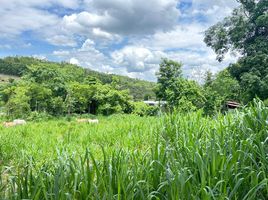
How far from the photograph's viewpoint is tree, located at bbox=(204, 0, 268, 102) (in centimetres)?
1411

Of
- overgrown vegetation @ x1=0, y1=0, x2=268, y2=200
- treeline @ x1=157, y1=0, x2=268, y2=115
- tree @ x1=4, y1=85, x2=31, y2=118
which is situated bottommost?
overgrown vegetation @ x1=0, y1=0, x2=268, y2=200

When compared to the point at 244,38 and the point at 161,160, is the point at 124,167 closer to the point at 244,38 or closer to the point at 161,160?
the point at 161,160

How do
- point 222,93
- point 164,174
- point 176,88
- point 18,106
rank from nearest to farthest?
point 164,174 → point 18,106 → point 222,93 → point 176,88

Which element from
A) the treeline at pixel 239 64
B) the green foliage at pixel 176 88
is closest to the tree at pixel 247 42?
the treeline at pixel 239 64

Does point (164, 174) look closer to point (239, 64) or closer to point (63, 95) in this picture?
point (239, 64)

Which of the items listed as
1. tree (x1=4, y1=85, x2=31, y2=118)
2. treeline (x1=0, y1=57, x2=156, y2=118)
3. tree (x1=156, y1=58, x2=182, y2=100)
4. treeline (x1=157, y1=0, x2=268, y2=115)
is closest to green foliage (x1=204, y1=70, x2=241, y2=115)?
treeline (x1=157, y1=0, x2=268, y2=115)

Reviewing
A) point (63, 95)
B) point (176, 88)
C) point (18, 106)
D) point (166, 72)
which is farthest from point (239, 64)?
point (18, 106)

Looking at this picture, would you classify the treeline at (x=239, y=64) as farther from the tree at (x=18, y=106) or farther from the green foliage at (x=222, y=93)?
the tree at (x=18, y=106)

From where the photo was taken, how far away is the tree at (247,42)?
46.3 feet

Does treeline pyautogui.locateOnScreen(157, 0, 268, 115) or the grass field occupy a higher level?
treeline pyautogui.locateOnScreen(157, 0, 268, 115)

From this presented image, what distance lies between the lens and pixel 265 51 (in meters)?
14.5

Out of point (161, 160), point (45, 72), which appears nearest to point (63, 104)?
point (45, 72)

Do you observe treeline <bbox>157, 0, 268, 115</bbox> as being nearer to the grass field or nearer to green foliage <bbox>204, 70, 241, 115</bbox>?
green foliage <bbox>204, 70, 241, 115</bbox>

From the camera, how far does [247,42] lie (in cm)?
1563
